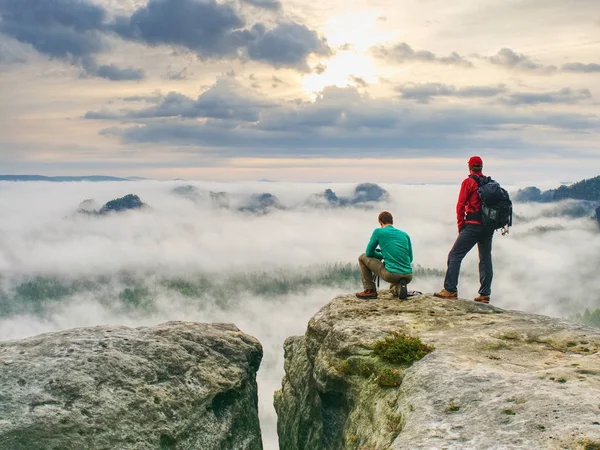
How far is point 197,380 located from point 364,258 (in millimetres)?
9240

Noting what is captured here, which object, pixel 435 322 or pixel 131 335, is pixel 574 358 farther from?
pixel 131 335

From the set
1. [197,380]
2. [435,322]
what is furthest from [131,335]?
[435,322]

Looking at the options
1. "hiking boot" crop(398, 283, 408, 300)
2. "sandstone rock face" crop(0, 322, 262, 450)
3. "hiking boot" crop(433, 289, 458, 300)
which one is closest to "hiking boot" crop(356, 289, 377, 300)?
"hiking boot" crop(398, 283, 408, 300)

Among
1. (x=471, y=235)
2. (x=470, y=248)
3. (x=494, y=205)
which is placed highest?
(x=494, y=205)

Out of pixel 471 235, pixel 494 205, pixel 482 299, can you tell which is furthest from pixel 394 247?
pixel 482 299

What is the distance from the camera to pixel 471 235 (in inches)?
902

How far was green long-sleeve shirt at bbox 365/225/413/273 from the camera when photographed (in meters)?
22.4

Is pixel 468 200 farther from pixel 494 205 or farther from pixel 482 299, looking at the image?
pixel 482 299

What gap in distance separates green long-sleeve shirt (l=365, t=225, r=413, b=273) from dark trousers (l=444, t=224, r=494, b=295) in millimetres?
2224

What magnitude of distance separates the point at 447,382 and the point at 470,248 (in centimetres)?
1080

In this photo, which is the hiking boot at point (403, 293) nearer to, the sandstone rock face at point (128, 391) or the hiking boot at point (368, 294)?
the hiking boot at point (368, 294)

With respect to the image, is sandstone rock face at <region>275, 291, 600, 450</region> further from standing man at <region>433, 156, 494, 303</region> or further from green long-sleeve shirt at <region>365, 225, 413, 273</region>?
green long-sleeve shirt at <region>365, 225, 413, 273</region>

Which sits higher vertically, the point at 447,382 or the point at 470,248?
the point at 470,248

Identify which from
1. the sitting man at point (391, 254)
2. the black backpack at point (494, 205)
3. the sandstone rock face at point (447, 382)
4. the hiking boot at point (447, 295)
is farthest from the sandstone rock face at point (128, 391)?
the black backpack at point (494, 205)
